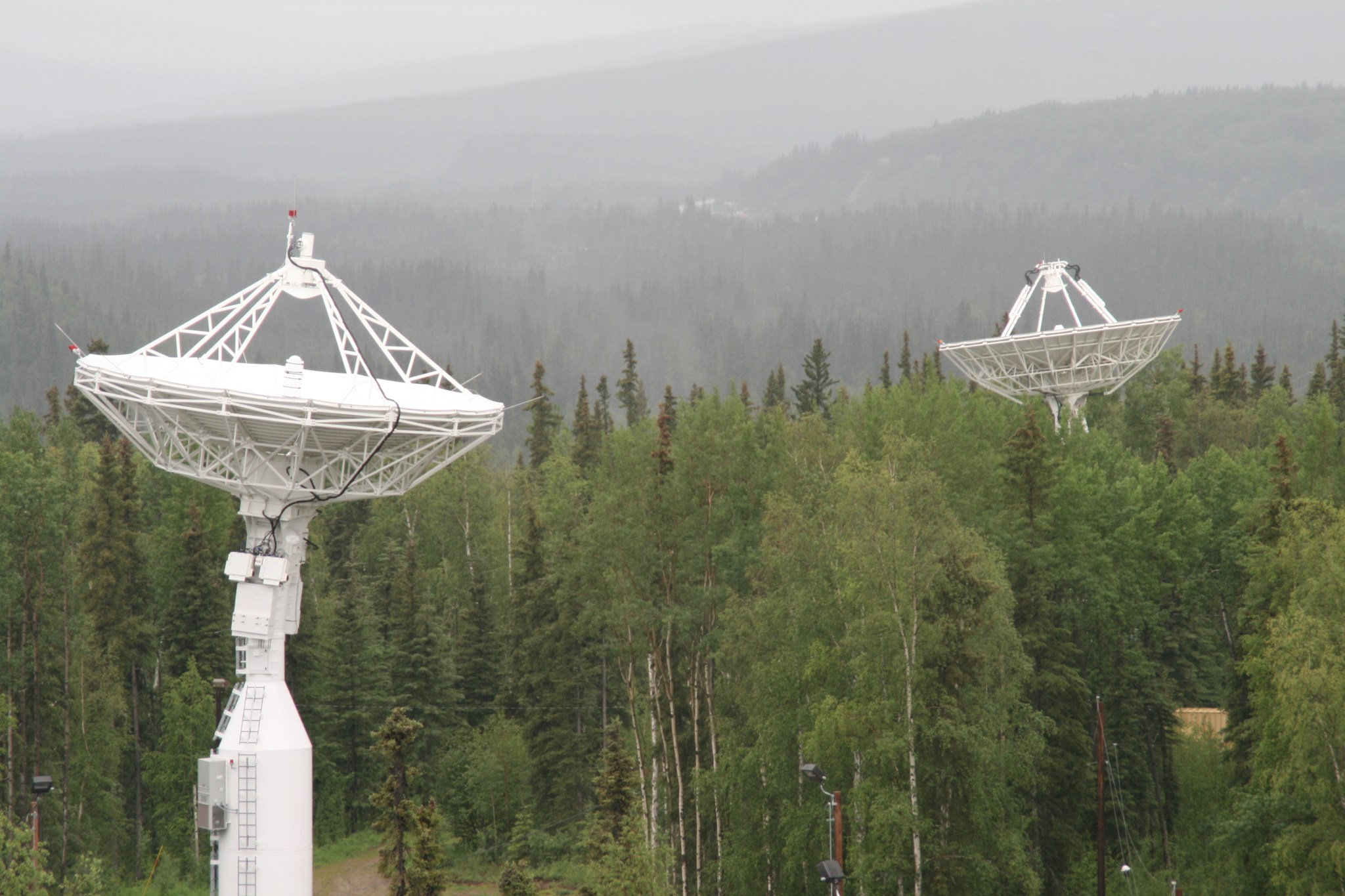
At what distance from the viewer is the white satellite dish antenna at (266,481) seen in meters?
27.5

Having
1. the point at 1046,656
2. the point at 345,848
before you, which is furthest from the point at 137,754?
the point at 1046,656

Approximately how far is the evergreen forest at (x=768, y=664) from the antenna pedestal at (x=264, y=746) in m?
2.23

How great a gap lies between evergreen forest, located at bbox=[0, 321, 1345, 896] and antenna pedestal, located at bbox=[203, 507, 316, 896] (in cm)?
223

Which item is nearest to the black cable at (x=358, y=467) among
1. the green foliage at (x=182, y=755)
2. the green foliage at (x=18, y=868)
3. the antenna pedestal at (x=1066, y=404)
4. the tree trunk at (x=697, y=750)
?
the green foliage at (x=18, y=868)

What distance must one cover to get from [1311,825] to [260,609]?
21157 mm

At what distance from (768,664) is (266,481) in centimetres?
1174

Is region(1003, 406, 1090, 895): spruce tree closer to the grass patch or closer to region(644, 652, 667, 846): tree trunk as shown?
region(644, 652, 667, 846): tree trunk

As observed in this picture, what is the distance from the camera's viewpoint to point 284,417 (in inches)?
1048

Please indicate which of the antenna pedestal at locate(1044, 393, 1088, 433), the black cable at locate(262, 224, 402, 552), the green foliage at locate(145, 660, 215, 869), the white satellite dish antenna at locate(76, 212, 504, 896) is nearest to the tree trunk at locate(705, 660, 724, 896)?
the white satellite dish antenna at locate(76, 212, 504, 896)

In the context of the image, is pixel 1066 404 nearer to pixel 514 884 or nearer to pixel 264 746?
pixel 514 884

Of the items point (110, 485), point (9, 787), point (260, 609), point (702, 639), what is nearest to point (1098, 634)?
point (702, 639)

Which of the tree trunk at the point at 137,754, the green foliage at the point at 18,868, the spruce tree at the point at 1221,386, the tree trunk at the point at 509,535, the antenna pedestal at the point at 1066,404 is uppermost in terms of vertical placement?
the spruce tree at the point at 1221,386

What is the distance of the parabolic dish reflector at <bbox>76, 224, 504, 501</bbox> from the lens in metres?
26.9

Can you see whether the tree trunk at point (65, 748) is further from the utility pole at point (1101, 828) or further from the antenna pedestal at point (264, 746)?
the utility pole at point (1101, 828)
